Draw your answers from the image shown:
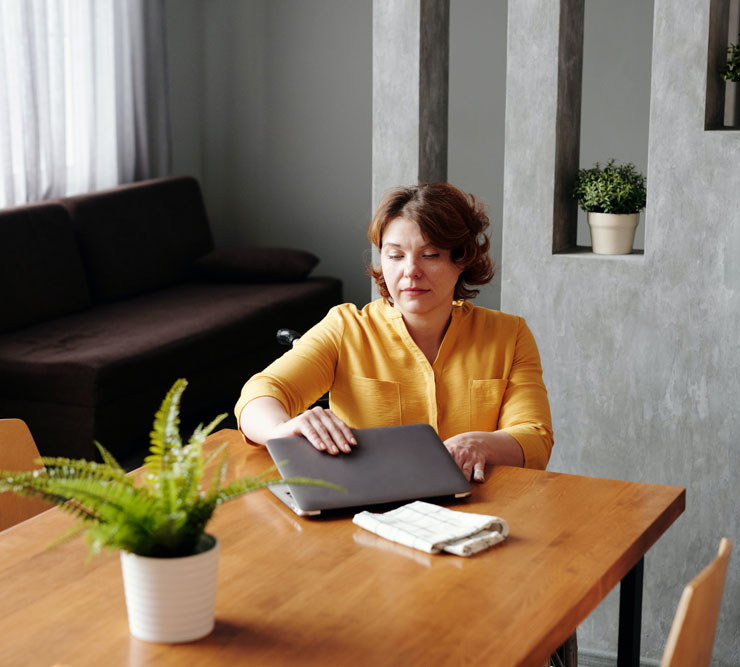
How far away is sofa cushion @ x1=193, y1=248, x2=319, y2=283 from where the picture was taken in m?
5.09

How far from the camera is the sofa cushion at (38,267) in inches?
160

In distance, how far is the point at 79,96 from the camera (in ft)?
15.9

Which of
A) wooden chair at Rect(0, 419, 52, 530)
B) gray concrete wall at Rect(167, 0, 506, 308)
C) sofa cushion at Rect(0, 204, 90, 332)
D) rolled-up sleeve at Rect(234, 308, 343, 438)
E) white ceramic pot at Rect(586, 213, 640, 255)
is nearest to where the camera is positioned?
wooden chair at Rect(0, 419, 52, 530)

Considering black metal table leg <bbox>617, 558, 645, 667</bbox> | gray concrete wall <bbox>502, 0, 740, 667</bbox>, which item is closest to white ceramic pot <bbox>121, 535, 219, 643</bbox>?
black metal table leg <bbox>617, 558, 645, 667</bbox>

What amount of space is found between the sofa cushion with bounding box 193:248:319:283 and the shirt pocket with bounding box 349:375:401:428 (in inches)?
A: 124

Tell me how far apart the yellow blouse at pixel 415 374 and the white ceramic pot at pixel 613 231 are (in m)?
0.59

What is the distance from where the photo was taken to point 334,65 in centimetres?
577

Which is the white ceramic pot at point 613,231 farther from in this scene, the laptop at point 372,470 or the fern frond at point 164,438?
the fern frond at point 164,438

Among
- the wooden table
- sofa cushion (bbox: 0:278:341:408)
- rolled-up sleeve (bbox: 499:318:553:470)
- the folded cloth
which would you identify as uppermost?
rolled-up sleeve (bbox: 499:318:553:470)

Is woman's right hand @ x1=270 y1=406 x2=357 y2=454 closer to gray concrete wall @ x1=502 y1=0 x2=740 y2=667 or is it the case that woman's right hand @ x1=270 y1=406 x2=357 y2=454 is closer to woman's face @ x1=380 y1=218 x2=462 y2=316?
woman's face @ x1=380 y1=218 x2=462 y2=316

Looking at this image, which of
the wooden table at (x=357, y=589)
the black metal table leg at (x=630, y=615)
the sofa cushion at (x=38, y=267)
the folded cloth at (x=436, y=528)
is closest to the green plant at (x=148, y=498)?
the wooden table at (x=357, y=589)

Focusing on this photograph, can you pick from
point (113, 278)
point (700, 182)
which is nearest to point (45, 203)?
point (113, 278)

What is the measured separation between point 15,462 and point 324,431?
59 centimetres

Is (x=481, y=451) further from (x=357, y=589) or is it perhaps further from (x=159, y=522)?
(x=159, y=522)
